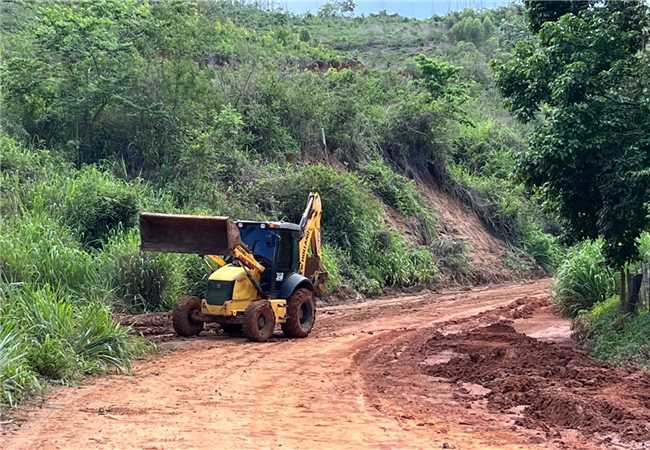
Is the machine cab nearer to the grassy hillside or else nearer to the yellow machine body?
the yellow machine body

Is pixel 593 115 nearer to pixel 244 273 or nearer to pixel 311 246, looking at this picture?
pixel 311 246

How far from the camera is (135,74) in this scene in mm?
24938

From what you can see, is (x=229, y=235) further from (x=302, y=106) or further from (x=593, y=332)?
(x=302, y=106)

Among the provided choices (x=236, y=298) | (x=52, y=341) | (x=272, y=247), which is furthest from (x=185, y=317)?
(x=52, y=341)

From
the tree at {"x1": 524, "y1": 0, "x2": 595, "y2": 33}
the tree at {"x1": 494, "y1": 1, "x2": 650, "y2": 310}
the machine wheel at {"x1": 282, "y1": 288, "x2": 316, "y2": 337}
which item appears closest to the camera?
the tree at {"x1": 494, "y1": 1, "x2": 650, "y2": 310}

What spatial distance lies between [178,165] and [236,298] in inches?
391

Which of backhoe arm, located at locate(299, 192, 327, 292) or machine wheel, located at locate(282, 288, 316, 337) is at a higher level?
backhoe arm, located at locate(299, 192, 327, 292)

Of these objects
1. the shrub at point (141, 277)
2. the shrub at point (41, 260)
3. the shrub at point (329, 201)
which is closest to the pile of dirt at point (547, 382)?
the shrub at point (141, 277)

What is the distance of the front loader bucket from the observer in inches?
591

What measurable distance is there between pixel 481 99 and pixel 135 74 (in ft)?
108

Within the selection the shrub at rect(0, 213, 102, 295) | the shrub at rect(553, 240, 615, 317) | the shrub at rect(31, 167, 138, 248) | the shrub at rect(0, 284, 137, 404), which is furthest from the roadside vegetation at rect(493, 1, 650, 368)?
the shrub at rect(31, 167, 138, 248)

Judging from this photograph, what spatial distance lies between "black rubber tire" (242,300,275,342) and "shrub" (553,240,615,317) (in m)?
6.93

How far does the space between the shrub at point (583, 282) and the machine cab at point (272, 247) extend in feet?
21.0

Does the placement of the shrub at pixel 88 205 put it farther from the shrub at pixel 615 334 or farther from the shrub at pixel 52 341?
the shrub at pixel 615 334
